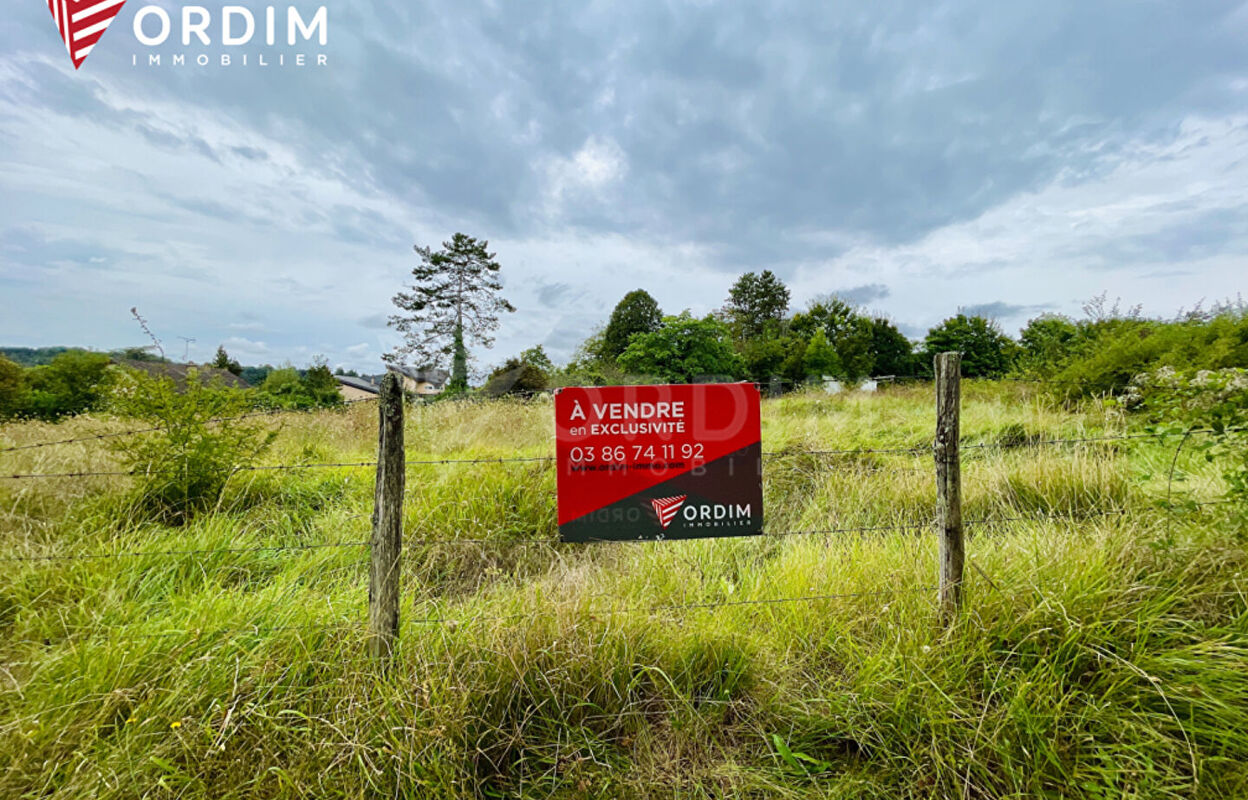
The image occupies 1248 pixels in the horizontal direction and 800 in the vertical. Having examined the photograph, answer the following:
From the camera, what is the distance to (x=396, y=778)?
175cm

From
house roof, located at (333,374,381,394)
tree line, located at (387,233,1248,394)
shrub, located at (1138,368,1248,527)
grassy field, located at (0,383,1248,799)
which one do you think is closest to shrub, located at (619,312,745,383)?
tree line, located at (387,233,1248,394)

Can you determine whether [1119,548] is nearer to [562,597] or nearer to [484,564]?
[562,597]

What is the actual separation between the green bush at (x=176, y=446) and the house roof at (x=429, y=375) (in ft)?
93.6

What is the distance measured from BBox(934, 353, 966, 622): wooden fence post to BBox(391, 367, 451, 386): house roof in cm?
3206

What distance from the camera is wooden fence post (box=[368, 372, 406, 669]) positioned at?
83.8 inches

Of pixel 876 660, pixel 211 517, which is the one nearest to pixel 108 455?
pixel 211 517

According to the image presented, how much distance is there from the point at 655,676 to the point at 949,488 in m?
1.64

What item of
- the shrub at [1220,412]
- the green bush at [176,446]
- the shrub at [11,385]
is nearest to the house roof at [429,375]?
the shrub at [11,385]

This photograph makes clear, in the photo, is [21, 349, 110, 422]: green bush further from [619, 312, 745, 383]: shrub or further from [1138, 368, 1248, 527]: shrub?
[619, 312, 745, 383]: shrub

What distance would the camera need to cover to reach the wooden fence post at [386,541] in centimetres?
213

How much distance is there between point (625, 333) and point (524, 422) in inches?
1108

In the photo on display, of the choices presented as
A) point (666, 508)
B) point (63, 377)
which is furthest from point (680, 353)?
point (666, 508)

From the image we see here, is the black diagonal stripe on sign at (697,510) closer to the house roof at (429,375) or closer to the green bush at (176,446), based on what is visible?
the green bush at (176,446)

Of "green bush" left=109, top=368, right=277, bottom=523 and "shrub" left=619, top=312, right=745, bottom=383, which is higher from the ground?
"shrub" left=619, top=312, right=745, bottom=383
